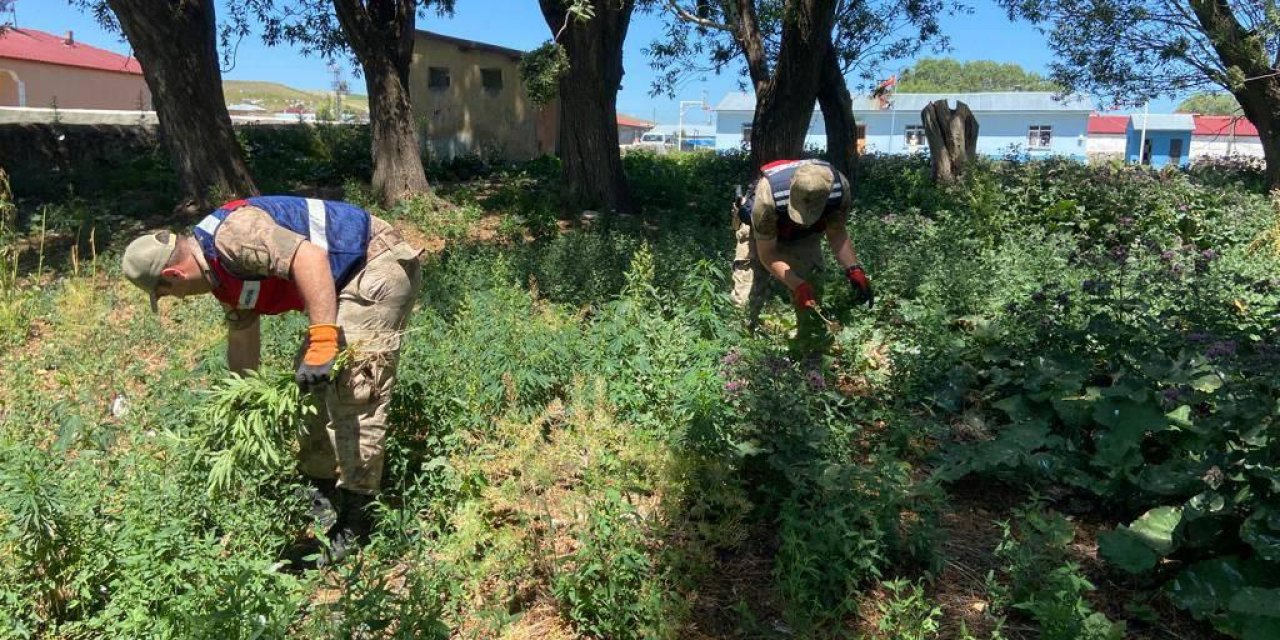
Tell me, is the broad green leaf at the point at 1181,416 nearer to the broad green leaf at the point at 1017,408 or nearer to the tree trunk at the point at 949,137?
the broad green leaf at the point at 1017,408

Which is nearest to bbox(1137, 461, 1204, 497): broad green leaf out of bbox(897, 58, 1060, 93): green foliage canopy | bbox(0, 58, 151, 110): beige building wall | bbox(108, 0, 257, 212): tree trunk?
bbox(108, 0, 257, 212): tree trunk

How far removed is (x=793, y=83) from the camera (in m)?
8.75

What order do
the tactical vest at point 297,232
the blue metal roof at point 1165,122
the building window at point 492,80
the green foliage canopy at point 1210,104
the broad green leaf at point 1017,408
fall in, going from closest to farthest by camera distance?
the tactical vest at point 297,232, the broad green leaf at point 1017,408, the green foliage canopy at point 1210,104, the building window at point 492,80, the blue metal roof at point 1165,122

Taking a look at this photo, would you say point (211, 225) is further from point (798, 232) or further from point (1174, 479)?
point (1174, 479)

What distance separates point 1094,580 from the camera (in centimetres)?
314

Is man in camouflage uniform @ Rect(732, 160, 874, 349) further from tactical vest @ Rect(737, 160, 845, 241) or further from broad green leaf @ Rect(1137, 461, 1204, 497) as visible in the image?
broad green leaf @ Rect(1137, 461, 1204, 497)

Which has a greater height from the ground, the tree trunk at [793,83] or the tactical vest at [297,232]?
the tree trunk at [793,83]

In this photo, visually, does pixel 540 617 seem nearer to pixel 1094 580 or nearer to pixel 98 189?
pixel 1094 580

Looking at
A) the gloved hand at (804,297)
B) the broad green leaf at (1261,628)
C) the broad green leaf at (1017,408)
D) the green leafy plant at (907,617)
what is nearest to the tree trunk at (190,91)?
the gloved hand at (804,297)

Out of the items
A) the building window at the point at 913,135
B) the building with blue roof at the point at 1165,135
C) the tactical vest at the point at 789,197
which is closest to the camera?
the tactical vest at the point at 789,197

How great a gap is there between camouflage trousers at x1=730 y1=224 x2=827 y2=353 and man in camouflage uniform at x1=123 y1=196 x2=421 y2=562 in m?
1.91

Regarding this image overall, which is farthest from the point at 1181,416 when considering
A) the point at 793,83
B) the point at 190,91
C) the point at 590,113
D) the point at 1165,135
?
the point at 1165,135

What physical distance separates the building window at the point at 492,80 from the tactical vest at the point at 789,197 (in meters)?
16.8

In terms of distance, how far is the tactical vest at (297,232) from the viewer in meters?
3.36
